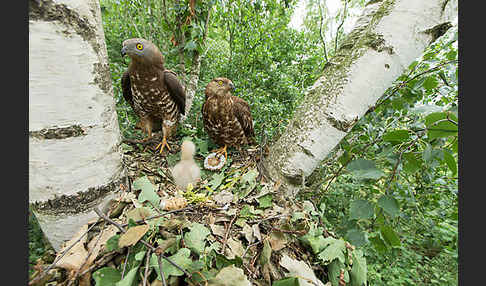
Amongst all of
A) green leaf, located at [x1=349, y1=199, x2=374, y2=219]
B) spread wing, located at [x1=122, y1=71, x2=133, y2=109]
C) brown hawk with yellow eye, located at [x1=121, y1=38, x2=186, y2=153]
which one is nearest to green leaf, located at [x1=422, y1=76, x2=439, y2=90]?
green leaf, located at [x1=349, y1=199, x2=374, y2=219]

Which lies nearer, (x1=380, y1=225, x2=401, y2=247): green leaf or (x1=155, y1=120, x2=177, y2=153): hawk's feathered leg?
(x1=380, y1=225, x2=401, y2=247): green leaf

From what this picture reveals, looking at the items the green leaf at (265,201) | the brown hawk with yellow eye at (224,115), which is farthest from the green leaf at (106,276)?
the brown hawk with yellow eye at (224,115)

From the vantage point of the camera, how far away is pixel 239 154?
1529 millimetres

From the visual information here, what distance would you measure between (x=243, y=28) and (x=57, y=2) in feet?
7.74

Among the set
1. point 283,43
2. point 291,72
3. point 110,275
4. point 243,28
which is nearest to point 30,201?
point 110,275

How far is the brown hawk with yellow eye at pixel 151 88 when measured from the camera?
1.30 m

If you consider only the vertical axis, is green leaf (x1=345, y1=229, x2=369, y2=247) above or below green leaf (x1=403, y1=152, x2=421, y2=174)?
below

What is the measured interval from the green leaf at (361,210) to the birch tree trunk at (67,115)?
909 millimetres

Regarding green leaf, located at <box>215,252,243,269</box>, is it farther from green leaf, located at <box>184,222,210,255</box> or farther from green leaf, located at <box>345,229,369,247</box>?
green leaf, located at <box>345,229,369,247</box>

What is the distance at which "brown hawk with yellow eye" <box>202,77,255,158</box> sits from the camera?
1.47 m

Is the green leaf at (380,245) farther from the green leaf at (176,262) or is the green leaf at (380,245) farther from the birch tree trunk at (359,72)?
the green leaf at (176,262)

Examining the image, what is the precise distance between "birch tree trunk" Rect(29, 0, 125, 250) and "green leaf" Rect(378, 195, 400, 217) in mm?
979

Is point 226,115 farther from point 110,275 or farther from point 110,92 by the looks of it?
point 110,275

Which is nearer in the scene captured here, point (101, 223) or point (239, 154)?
point (101, 223)
